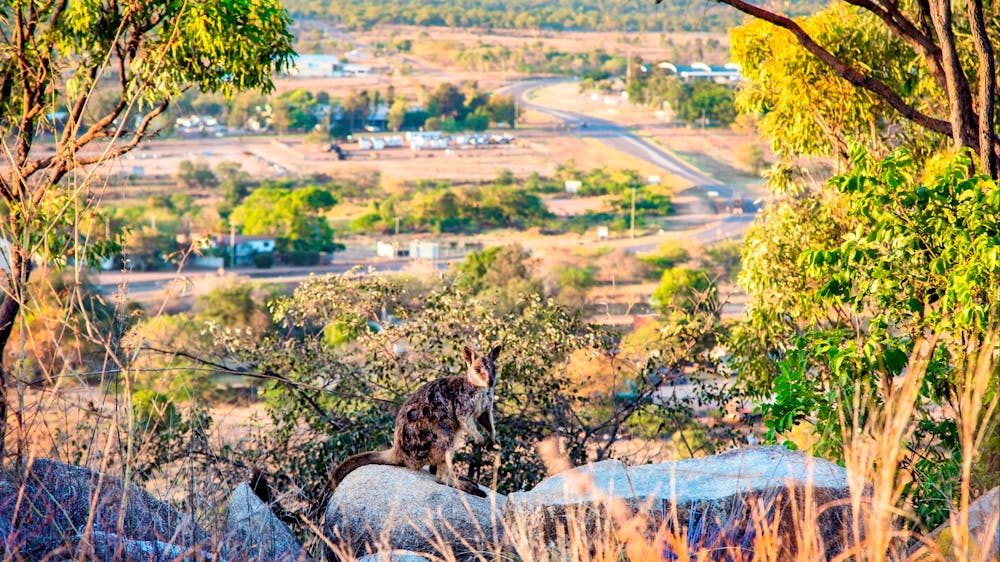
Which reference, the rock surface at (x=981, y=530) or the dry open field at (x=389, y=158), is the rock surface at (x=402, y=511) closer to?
the rock surface at (x=981, y=530)

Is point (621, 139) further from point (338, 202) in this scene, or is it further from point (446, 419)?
point (446, 419)

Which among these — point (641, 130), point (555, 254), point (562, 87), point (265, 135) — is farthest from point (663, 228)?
point (562, 87)

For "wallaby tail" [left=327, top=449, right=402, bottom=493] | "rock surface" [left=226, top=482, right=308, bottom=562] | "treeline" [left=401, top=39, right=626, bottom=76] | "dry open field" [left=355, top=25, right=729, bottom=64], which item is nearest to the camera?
"rock surface" [left=226, top=482, right=308, bottom=562]

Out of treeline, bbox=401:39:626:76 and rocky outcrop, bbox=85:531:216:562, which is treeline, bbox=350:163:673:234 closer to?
treeline, bbox=401:39:626:76

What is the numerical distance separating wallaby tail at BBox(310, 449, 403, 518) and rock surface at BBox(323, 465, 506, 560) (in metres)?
0.16

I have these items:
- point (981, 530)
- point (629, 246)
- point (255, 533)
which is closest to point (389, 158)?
point (629, 246)

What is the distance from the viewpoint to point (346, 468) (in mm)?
5477

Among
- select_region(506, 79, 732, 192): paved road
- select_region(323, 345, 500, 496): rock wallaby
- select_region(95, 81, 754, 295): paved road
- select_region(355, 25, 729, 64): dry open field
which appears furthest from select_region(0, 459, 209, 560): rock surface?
select_region(355, 25, 729, 64): dry open field

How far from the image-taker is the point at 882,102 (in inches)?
352

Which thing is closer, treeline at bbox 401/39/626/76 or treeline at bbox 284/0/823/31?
treeline at bbox 401/39/626/76

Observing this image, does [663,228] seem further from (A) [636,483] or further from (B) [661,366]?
(A) [636,483]

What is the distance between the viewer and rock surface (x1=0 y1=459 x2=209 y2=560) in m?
3.75

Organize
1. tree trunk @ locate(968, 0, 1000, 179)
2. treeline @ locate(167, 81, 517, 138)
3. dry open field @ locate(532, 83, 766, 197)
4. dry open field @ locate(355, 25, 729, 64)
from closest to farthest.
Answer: tree trunk @ locate(968, 0, 1000, 179), dry open field @ locate(532, 83, 766, 197), treeline @ locate(167, 81, 517, 138), dry open field @ locate(355, 25, 729, 64)

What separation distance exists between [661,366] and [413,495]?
132 inches
